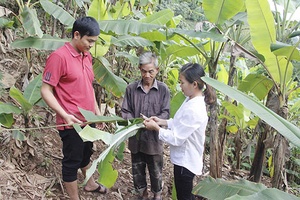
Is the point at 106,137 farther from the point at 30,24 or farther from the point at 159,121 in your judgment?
the point at 30,24

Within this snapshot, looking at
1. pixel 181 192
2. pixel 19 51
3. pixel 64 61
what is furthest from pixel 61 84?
pixel 19 51

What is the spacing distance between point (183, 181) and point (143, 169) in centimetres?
62

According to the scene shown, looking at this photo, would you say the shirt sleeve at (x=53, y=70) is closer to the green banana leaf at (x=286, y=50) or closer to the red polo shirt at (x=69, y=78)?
the red polo shirt at (x=69, y=78)

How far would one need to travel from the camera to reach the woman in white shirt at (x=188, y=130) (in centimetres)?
234

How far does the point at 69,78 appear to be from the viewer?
2.43m

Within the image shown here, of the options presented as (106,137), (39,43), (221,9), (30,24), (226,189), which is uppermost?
(221,9)

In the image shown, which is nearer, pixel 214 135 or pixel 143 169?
pixel 214 135

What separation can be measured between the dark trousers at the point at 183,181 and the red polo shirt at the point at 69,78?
0.89 metres

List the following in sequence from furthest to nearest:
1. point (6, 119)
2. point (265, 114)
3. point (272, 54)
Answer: point (6, 119)
point (272, 54)
point (265, 114)

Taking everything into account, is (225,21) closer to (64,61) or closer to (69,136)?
(64,61)

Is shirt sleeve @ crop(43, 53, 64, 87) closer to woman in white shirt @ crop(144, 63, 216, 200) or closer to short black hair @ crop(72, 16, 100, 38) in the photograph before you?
short black hair @ crop(72, 16, 100, 38)

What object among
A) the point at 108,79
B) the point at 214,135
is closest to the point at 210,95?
the point at 214,135

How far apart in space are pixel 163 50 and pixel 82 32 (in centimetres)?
119

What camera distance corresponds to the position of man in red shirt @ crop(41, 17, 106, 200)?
2.34 meters
